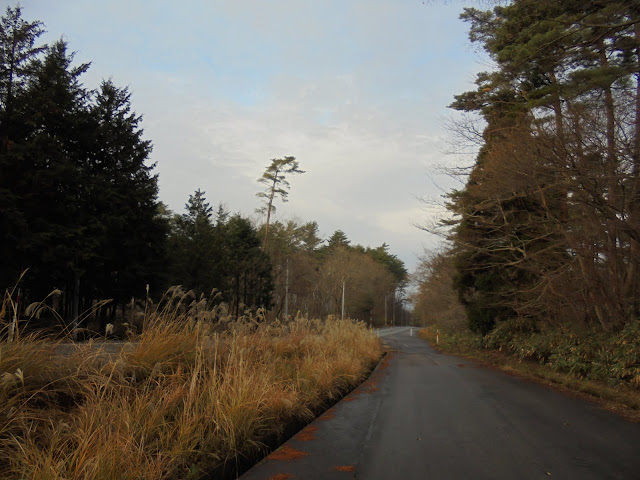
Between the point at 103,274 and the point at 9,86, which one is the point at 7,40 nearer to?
the point at 9,86

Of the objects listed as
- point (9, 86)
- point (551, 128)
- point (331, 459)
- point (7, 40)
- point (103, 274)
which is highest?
point (7, 40)

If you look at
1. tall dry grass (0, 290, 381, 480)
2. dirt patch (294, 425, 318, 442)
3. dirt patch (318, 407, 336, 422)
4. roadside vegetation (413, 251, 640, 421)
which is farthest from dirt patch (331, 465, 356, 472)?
roadside vegetation (413, 251, 640, 421)

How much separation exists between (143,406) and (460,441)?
4.14 metres

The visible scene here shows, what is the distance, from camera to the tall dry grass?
365 cm

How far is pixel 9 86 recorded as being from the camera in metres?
23.7

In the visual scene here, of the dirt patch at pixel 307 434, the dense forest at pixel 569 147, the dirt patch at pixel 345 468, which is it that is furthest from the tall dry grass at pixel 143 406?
the dense forest at pixel 569 147

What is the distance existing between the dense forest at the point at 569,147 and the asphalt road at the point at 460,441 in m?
5.18

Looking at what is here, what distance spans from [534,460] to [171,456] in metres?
4.05

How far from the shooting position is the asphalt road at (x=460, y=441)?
4953 millimetres

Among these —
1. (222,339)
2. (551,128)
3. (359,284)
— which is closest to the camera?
(222,339)

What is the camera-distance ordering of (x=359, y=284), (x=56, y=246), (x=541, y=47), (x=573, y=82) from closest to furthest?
(x=541, y=47) < (x=573, y=82) < (x=56, y=246) < (x=359, y=284)

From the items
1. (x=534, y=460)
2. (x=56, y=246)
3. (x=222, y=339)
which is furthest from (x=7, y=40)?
(x=534, y=460)

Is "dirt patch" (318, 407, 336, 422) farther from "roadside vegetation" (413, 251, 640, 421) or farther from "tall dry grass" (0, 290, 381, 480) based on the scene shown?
"roadside vegetation" (413, 251, 640, 421)

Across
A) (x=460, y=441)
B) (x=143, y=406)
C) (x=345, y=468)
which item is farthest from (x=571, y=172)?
(x=143, y=406)
